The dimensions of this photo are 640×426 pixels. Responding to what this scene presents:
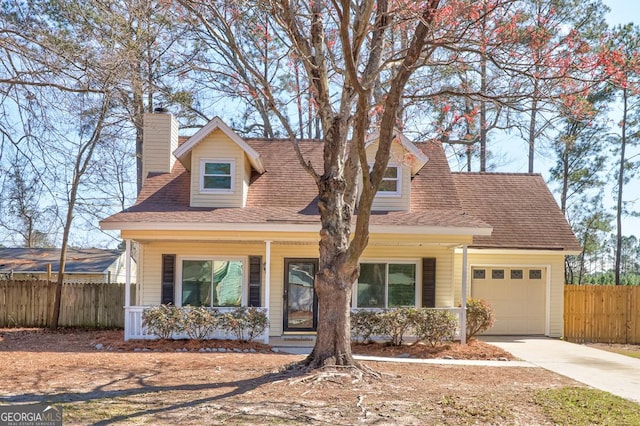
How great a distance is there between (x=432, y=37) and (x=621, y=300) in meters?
11.4

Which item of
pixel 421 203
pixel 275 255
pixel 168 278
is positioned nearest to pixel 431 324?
pixel 421 203

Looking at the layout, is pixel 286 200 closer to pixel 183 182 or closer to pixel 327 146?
pixel 183 182

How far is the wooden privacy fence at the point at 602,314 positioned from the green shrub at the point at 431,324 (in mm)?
5504

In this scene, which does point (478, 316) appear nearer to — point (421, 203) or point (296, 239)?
point (421, 203)

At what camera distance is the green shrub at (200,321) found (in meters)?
13.0

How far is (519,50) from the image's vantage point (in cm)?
962

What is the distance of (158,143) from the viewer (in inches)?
645

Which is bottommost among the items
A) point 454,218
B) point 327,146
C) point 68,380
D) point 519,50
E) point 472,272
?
point 68,380

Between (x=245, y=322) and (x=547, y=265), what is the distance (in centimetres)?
884

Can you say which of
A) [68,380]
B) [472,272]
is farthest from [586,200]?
[68,380]

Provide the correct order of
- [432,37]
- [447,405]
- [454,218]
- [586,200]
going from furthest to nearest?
[586,200]
[454,218]
[432,37]
[447,405]

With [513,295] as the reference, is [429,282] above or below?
above

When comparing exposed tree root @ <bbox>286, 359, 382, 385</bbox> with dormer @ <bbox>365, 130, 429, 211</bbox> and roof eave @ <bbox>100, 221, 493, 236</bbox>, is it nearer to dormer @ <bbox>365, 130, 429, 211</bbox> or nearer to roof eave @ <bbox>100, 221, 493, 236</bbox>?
roof eave @ <bbox>100, 221, 493, 236</bbox>

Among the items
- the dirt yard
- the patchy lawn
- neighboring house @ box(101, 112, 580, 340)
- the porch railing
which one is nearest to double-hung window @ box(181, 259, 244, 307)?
neighboring house @ box(101, 112, 580, 340)
